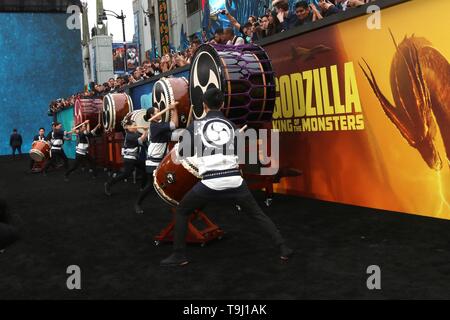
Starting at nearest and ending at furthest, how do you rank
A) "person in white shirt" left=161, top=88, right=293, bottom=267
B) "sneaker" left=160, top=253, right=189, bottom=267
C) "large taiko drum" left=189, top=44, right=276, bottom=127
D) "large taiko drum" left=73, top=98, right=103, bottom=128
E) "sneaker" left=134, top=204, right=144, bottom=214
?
1. "person in white shirt" left=161, top=88, right=293, bottom=267
2. "sneaker" left=160, top=253, right=189, bottom=267
3. "large taiko drum" left=189, top=44, right=276, bottom=127
4. "sneaker" left=134, top=204, right=144, bottom=214
5. "large taiko drum" left=73, top=98, right=103, bottom=128

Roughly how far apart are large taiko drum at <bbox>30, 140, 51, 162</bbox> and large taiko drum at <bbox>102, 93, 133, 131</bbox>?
3.67m

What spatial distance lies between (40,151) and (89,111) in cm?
242

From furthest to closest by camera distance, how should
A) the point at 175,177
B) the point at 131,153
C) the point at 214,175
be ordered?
the point at 131,153 < the point at 175,177 < the point at 214,175

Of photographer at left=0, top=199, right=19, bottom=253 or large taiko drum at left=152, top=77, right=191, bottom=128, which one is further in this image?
large taiko drum at left=152, top=77, right=191, bottom=128

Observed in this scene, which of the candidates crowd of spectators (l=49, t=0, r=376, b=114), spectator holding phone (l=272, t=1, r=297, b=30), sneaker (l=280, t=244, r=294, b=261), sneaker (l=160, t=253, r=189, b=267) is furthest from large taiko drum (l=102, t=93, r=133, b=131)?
sneaker (l=280, t=244, r=294, b=261)

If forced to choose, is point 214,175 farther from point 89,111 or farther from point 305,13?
point 89,111

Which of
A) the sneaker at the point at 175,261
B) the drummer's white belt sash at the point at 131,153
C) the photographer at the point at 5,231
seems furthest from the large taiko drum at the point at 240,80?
the photographer at the point at 5,231

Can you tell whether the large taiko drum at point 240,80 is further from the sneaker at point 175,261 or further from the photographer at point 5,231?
the photographer at point 5,231

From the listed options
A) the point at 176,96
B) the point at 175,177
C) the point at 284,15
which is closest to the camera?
the point at 175,177

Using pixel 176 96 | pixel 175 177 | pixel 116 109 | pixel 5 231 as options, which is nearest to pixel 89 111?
pixel 116 109

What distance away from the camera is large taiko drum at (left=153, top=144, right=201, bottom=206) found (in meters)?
4.32

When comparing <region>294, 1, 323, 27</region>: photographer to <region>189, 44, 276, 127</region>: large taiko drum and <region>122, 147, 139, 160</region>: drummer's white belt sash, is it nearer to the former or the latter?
<region>189, 44, 276, 127</region>: large taiko drum

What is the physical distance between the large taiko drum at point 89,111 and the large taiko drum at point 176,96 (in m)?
5.20

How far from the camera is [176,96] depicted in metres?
7.13
